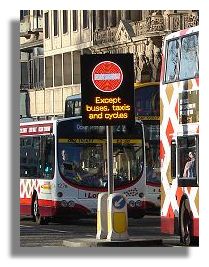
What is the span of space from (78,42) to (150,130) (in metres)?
5.84

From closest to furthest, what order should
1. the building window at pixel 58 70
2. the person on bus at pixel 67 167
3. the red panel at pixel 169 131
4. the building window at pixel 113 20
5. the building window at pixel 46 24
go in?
the red panel at pixel 169 131
the person on bus at pixel 67 167
the building window at pixel 46 24
the building window at pixel 58 70
the building window at pixel 113 20

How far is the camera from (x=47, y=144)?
34969mm

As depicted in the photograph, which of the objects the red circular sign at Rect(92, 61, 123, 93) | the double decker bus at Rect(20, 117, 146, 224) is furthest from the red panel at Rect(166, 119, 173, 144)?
the double decker bus at Rect(20, 117, 146, 224)

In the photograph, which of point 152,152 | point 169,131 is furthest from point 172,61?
point 152,152

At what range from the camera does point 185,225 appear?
85.8ft

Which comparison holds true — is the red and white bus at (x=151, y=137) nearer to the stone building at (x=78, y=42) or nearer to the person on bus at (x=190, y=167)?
the stone building at (x=78, y=42)

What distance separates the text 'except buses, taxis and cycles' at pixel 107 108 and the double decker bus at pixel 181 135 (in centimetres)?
104

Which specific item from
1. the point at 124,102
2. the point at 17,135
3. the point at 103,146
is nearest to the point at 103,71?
the point at 124,102

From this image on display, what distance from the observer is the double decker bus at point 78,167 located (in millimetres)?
33875

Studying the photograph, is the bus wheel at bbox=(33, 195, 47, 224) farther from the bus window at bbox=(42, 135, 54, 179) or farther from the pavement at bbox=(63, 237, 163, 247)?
the pavement at bbox=(63, 237, 163, 247)

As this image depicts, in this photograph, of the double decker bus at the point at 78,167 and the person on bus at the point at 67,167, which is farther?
the person on bus at the point at 67,167

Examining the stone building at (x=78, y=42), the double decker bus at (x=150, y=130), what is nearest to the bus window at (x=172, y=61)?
the stone building at (x=78, y=42)

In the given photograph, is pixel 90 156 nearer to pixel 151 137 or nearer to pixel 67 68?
pixel 151 137

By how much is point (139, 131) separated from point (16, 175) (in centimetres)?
1254
